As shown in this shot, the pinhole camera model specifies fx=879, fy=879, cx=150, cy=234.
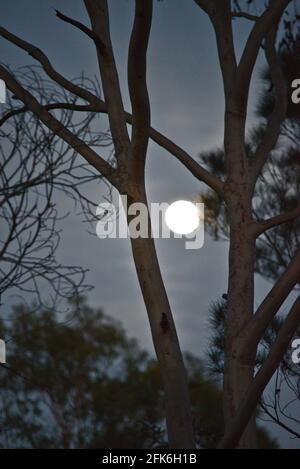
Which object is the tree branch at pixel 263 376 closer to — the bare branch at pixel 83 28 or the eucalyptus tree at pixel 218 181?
the eucalyptus tree at pixel 218 181

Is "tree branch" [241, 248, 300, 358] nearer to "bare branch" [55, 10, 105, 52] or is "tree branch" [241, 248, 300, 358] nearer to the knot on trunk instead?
the knot on trunk

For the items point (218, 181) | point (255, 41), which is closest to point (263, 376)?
point (218, 181)

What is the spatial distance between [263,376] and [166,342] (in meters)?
0.80

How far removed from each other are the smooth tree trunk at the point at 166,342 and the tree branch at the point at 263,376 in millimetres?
515

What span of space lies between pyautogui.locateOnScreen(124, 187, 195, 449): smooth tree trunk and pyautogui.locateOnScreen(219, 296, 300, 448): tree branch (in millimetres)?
515

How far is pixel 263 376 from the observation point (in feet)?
12.0

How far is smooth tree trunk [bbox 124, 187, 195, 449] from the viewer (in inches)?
166

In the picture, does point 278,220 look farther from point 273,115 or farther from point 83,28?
point 83,28

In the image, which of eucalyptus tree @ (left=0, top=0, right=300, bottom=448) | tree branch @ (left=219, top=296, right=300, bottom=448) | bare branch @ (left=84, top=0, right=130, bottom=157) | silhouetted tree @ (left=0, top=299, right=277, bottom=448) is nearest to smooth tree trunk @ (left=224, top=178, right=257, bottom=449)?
eucalyptus tree @ (left=0, top=0, right=300, bottom=448)

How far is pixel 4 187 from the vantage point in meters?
2.66

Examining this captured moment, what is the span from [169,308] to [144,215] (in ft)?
1.73

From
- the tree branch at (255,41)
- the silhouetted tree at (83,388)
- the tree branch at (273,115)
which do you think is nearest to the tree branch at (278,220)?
the tree branch at (273,115)

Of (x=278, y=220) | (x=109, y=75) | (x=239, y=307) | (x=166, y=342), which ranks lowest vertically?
(x=166, y=342)

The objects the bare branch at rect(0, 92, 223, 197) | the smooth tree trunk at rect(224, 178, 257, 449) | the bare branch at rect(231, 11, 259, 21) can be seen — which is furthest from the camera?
the bare branch at rect(231, 11, 259, 21)
